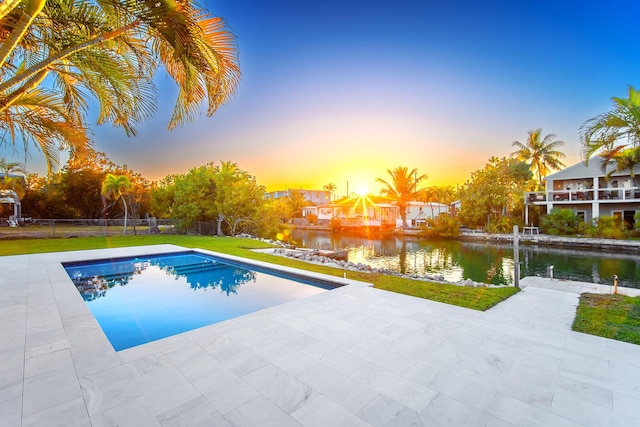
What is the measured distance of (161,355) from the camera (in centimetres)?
314

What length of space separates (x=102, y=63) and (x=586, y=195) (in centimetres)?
2914

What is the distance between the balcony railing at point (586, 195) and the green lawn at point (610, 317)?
2128 cm

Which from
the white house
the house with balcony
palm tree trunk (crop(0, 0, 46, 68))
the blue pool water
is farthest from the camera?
the white house

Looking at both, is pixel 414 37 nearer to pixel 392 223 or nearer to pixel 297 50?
pixel 297 50

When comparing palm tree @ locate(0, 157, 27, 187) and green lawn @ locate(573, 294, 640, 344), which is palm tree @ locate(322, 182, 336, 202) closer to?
palm tree @ locate(0, 157, 27, 187)

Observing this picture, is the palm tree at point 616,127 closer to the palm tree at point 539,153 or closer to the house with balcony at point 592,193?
the house with balcony at point 592,193

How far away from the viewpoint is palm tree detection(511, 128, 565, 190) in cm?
2938

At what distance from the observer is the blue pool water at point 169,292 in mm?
5125

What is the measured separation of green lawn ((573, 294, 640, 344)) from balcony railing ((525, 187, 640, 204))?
69.8 ft

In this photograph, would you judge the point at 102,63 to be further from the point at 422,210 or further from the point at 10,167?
the point at 422,210

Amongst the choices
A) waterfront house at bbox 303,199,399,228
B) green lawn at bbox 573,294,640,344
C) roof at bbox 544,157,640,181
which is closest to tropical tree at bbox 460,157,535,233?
roof at bbox 544,157,640,181

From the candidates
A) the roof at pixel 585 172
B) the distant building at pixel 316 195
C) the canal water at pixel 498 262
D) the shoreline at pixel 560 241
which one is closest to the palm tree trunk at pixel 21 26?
the canal water at pixel 498 262

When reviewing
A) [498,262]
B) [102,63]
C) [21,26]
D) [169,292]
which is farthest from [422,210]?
[21,26]

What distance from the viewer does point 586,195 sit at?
22156 mm
